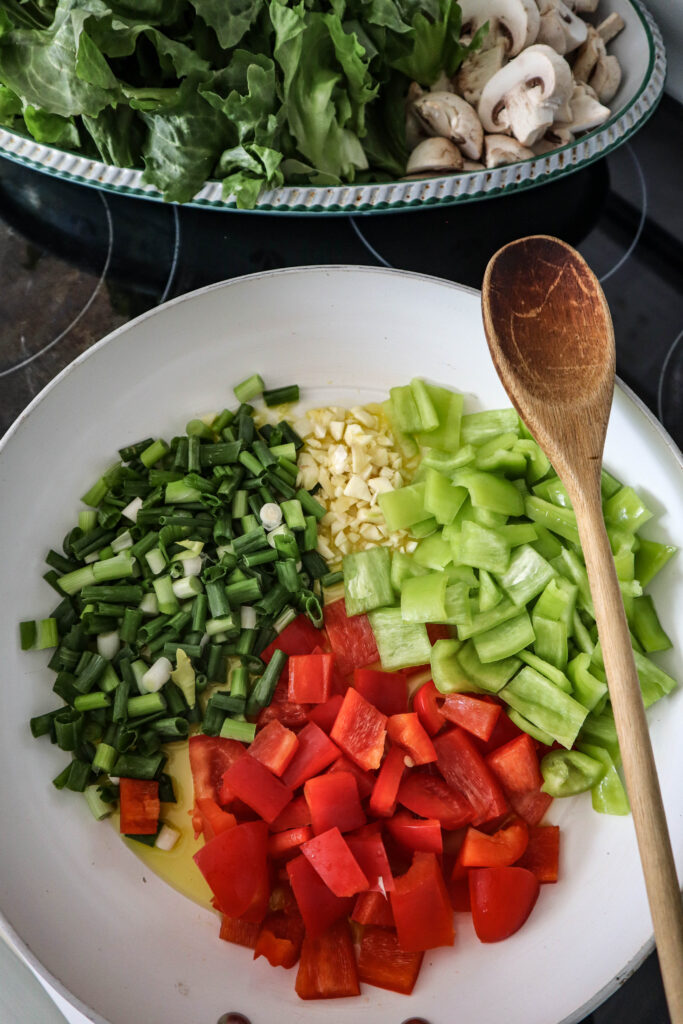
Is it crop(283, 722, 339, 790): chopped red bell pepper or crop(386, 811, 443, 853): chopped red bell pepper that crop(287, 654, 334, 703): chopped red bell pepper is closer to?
crop(283, 722, 339, 790): chopped red bell pepper

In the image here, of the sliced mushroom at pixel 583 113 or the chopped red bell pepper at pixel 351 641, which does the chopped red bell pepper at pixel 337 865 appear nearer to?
the chopped red bell pepper at pixel 351 641

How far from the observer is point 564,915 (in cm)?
129

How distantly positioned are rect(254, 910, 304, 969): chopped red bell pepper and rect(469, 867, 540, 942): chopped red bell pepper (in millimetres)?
290

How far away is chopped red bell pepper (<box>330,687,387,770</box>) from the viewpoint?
4.40ft

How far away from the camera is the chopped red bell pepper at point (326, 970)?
126 cm

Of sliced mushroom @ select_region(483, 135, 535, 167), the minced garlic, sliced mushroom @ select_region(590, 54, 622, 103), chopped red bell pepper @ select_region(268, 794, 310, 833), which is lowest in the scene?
chopped red bell pepper @ select_region(268, 794, 310, 833)

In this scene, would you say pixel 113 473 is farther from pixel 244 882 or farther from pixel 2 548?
pixel 244 882

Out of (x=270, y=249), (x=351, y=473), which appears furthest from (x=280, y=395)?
(x=270, y=249)

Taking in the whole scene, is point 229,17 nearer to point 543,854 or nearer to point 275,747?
point 275,747

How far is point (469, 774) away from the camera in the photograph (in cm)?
135

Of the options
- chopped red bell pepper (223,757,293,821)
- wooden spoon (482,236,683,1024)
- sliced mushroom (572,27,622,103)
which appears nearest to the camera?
wooden spoon (482,236,683,1024)

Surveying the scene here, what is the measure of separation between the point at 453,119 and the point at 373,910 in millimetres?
1382

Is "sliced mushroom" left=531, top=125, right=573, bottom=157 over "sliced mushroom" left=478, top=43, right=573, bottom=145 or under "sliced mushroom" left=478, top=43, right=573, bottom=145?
under

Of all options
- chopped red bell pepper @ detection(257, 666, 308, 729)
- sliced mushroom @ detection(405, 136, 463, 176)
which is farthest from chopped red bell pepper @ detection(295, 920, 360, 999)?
sliced mushroom @ detection(405, 136, 463, 176)
